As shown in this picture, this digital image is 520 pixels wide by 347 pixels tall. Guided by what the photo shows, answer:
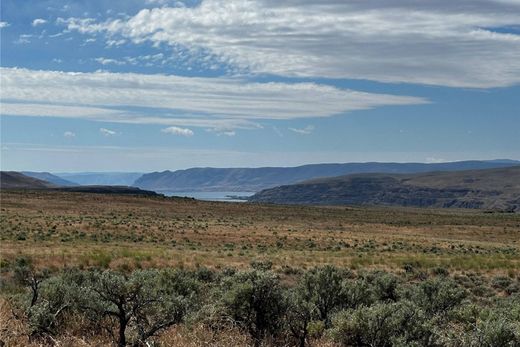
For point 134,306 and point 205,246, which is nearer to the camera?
Result: point 134,306

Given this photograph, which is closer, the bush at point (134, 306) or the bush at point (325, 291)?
the bush at point (134, 306)

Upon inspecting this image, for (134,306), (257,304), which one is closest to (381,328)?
(257,304)

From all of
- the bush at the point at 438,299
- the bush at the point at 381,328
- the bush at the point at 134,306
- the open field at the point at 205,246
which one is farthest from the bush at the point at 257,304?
the open field at the point at 205,246

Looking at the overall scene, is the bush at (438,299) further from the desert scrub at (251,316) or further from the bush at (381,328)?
the bush at (381,328)

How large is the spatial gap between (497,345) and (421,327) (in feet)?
3.32

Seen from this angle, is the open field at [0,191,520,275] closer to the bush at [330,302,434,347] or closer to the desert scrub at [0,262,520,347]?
the desert scrub at [0,262,520,347]

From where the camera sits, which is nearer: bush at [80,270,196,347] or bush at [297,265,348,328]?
bush at [80,270,196,347]

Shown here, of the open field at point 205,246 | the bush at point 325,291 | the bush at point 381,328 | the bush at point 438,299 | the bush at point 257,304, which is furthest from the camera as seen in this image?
the open field at point 205,246

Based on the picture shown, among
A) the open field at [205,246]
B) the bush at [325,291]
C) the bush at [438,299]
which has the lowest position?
the open field at [205,246]

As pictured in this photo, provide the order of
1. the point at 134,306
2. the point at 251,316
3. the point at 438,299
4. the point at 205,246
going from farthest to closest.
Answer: the point at 205,246, the point at 438,299, the point at 251,316, the point at 134,306

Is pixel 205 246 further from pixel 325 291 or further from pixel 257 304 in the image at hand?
pixel 257 304

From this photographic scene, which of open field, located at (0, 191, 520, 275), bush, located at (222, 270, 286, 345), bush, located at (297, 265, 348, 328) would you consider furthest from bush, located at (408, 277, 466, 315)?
open field, located at (0, 191, 520, 275)

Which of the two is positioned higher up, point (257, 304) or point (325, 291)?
point (257, 304)

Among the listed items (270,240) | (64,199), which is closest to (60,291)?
(270,240)
